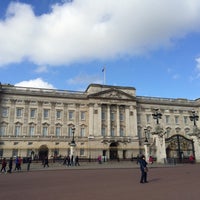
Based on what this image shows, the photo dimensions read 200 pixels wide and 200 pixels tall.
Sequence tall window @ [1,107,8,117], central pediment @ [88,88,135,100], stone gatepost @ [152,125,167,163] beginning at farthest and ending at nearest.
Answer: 1. central pediment @ [88,88,135,100]
2. tall window @ [1,107,8,117]
3. stone gatepost @ [152,125,167,163]

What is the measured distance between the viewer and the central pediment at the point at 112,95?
196 ft

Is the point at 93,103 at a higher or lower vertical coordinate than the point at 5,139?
higher

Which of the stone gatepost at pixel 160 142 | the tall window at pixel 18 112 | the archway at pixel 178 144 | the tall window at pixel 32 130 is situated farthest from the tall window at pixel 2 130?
the archway at pixel 178 144

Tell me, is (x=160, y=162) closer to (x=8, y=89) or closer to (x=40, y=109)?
(x=40, y=109)

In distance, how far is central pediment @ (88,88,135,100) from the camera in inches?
2352

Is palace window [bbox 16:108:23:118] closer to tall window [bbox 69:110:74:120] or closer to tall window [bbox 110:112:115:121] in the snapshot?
tall window [bbox 69:110:74:120]

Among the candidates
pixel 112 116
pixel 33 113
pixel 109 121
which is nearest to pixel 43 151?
pixel 33 113

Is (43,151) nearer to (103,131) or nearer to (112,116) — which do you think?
(103,131)

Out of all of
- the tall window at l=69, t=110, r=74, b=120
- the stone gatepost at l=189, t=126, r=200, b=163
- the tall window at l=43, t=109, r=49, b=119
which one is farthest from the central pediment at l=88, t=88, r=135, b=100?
the stone gatepost at l=189, t=126, r=200, b=163

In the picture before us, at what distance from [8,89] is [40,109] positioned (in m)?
9.16

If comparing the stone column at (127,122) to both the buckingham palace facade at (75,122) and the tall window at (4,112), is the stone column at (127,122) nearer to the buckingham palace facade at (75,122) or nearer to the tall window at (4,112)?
the buckingham palace facade at (75,122)

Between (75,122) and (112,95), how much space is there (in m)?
12.6

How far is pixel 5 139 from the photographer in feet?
169

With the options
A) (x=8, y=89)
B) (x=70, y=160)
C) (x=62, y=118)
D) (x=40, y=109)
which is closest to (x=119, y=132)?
(x=62, y=118)
